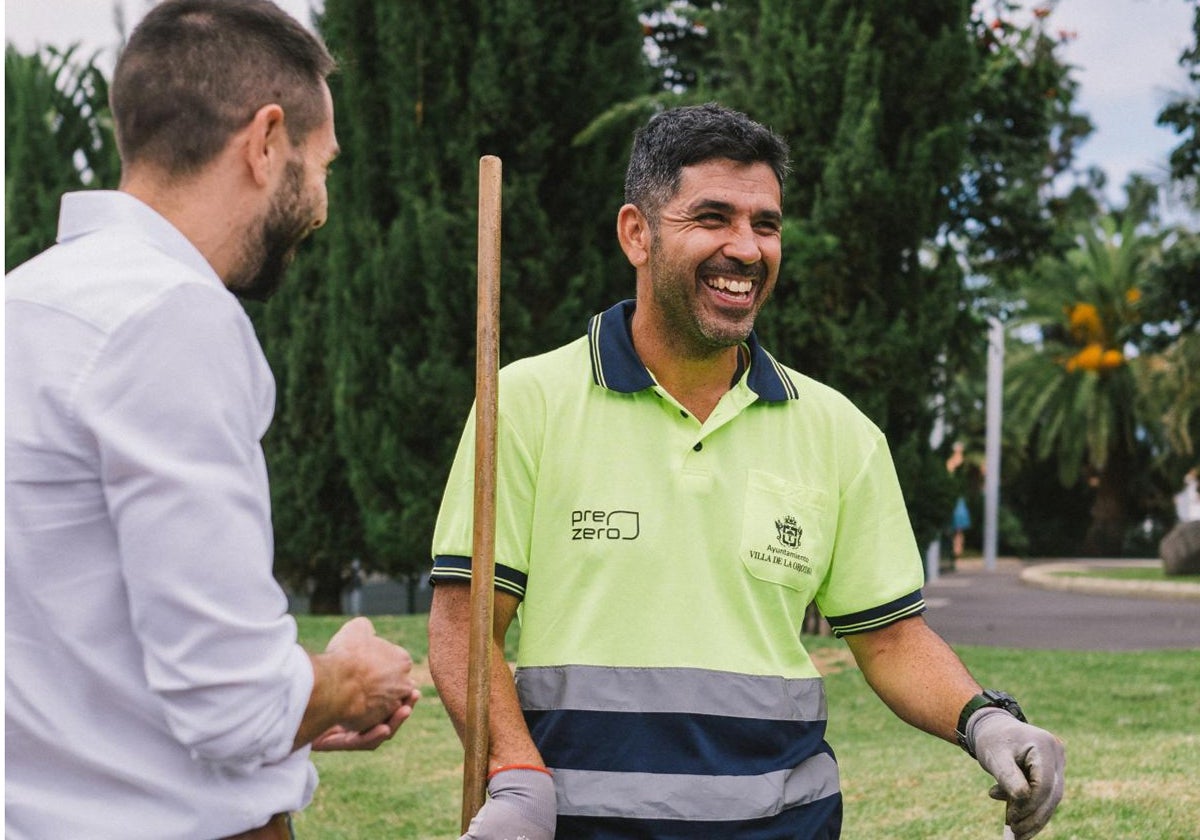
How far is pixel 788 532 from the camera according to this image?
2766 millimetres

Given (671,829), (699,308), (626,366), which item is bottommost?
(671,829)

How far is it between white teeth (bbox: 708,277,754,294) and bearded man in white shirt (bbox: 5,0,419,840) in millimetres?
1243

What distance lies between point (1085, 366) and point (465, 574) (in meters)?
32.2

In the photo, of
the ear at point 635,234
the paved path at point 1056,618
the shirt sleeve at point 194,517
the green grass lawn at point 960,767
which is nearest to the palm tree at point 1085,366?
the paved path at point 1056,618

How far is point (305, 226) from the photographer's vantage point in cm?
196

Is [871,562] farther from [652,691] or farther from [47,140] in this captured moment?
[47,140]

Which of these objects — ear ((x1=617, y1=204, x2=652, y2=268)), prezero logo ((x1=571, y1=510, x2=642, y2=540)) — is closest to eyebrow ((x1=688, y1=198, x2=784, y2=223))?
ear ((x1=617, y1=204, x2=652, y2=268))

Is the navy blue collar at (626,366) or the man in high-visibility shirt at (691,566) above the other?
the navy blue collar at (626,366)

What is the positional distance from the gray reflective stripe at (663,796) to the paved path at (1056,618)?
8368 mm

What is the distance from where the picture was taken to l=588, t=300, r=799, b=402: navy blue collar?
2.82m

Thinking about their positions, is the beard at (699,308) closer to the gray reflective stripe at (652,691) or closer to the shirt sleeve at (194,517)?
the gray reflective stripe at (652,691)

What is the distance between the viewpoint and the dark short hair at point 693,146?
9.52 ft

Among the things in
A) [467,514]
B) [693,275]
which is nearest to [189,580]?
[467,514]

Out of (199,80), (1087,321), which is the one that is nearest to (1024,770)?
(199,80)
